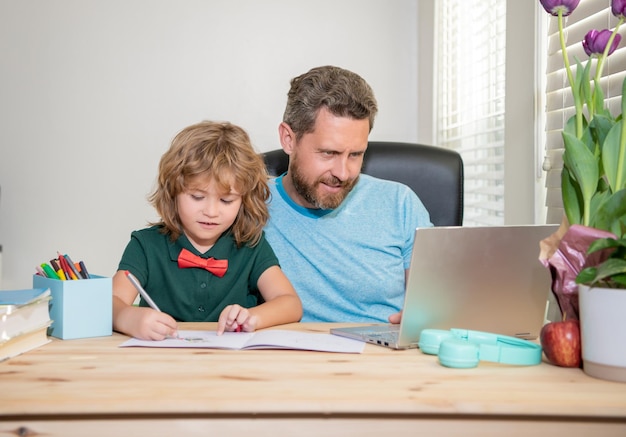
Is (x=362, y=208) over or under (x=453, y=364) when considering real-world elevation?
over

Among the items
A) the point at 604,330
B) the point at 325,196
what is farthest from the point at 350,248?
the point at 604,330

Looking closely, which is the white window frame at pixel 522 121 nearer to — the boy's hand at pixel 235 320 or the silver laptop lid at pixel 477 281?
the silver laptop lid at pixel 477 281

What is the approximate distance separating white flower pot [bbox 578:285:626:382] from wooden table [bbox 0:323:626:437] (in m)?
0.02

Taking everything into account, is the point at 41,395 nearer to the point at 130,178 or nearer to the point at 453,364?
the point at 453,364

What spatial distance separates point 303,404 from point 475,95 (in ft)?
6.88

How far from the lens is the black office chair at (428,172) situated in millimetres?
2074

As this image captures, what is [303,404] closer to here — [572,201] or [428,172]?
[572,201]

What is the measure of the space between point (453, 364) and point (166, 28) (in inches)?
108

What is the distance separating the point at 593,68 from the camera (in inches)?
70.9

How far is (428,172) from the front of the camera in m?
2.11

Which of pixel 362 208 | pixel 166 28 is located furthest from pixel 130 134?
pixel 362 208

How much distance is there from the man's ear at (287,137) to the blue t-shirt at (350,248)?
114 millimetres

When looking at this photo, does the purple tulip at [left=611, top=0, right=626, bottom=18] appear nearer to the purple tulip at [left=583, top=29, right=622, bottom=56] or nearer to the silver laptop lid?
the purple tulip at [left=583, top=29, right=622, bottom=56]

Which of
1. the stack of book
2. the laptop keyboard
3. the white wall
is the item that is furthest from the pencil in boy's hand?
the white wall
